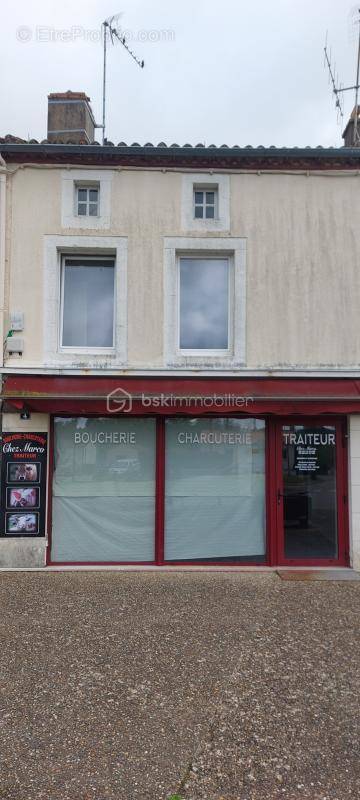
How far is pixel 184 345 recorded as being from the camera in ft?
23.6

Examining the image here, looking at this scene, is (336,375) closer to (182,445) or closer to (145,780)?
(182,445)

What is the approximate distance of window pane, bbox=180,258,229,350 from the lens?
7.21 meters

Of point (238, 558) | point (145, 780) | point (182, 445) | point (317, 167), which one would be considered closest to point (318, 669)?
point (145, 780)

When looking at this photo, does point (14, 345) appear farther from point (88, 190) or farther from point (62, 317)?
point (88, 190)

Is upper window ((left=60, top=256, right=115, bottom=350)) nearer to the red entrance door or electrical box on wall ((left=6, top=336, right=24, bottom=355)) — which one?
electrical box on wall ((left=6, top=336, right=24, bottom=355))

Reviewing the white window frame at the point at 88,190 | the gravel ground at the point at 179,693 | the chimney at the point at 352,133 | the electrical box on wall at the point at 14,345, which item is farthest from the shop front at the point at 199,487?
the chimney at the point at 352,133

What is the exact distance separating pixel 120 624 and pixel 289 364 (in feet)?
13.5

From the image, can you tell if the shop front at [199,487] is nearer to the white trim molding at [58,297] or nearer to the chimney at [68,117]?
the white trim molding at [58,297]

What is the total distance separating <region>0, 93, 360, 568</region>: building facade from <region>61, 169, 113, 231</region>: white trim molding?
21 mm

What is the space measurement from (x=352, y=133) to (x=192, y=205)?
11.3 feet

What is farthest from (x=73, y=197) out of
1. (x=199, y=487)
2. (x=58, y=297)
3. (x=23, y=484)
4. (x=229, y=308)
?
(x=199, y=487)

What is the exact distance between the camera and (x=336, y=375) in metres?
6.90

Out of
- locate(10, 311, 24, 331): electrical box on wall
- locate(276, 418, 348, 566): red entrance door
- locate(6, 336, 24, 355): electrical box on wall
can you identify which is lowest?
locate(276, 418, 348, 566): red entrance door
